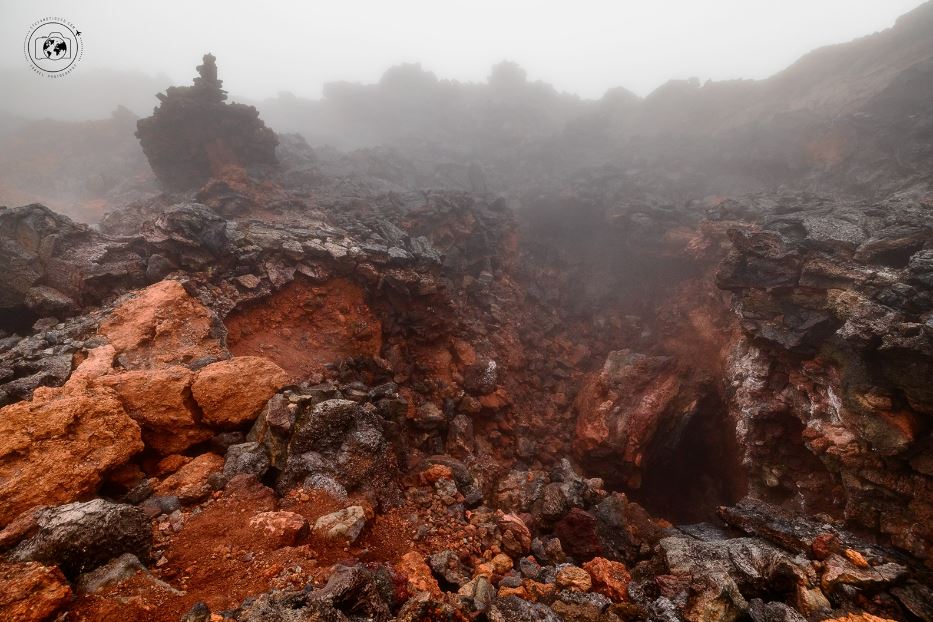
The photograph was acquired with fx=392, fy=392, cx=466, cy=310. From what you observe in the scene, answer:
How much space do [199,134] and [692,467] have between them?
3605 centimetres

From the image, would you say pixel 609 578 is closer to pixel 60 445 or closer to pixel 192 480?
pixel 192 480

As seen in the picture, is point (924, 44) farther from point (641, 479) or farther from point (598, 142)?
point (641, 479)

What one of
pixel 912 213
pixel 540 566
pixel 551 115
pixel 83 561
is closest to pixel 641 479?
pixel 540 566

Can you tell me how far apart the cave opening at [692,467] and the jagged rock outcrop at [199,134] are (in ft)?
102

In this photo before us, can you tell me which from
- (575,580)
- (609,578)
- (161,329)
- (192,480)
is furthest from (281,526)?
(161,329)

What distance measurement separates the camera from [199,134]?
27.6 m

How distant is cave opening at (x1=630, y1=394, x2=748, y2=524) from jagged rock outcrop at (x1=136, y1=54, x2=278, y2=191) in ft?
102

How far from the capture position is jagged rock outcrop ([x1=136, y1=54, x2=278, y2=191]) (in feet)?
89.7

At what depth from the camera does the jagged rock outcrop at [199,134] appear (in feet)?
89.7

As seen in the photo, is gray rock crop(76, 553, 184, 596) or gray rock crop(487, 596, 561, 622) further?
gray rock crop(487, 596, 561, 622)

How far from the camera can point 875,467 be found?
1100 centimetres

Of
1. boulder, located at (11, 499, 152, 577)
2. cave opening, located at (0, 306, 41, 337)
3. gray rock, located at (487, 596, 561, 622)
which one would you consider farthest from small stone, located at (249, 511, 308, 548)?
cave opening, located at (0, 306, 41, 337)

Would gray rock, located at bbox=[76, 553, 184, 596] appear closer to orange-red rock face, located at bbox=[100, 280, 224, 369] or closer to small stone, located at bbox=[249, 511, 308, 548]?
small stone, located at bbox=[249, 511, 308, 548]

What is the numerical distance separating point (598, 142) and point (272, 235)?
43582 millimetres
